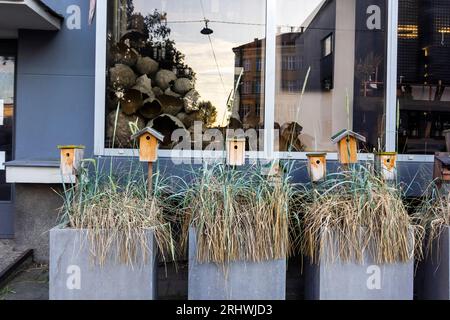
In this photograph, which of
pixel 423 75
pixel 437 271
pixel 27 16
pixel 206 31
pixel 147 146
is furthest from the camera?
pixel 206 31

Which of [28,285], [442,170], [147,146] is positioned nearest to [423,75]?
[442,170]

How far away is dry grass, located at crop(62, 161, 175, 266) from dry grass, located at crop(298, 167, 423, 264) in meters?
0.94

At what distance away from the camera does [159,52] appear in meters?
4.51

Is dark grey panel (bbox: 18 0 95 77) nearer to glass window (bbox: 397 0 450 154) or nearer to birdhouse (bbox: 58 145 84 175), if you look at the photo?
birdhouse (bbox: 58 145 84 175)

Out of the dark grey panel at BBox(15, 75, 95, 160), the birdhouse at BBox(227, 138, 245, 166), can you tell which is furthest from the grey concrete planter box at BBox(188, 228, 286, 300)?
the dark grey panel at BBox(15, 75, 95, 160)

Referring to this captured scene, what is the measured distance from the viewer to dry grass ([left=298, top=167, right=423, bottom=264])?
256cm

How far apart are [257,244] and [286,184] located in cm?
44

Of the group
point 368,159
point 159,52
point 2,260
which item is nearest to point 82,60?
point 159,52

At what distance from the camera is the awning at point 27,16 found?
127 inches

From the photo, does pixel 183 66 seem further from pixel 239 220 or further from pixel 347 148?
pixel 239 220

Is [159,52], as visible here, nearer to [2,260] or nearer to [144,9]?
[144,9]

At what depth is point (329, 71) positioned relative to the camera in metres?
4.65

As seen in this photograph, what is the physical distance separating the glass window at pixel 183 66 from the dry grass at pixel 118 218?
0.98m

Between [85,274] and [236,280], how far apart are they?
907 millimetres
